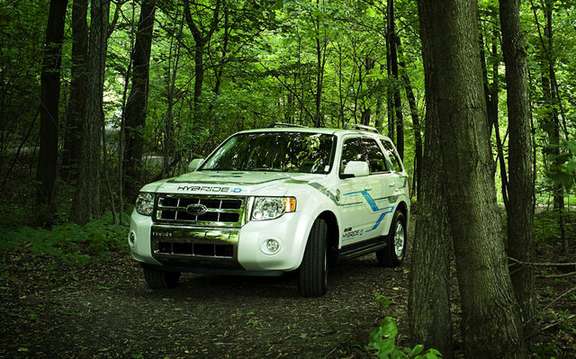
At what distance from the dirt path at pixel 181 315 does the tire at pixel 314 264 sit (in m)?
0.18

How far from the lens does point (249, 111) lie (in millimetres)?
18516

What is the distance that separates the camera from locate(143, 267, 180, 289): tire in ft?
24.5

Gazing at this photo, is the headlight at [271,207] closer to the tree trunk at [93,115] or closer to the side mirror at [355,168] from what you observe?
the side mirror at [355,168]

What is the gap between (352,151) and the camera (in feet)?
28.1

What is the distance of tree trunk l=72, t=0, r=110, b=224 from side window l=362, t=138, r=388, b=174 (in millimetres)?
5155

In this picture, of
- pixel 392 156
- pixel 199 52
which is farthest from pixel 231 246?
pixel 199 52

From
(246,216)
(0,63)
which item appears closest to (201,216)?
(246,216)

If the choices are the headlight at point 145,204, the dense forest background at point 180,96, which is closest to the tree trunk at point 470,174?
the dense forest background at point 180,96

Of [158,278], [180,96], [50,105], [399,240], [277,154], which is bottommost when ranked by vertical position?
[158,278]

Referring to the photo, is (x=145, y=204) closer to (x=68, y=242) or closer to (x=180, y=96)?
(x=68, y=242)

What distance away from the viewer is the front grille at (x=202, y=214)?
6656 millimetres

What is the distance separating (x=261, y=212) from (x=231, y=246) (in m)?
0.48

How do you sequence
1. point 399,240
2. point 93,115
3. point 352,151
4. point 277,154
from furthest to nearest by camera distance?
point 93,115 < point 399,240 < point 352,151 < point 277,154

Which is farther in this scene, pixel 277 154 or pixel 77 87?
pixel 77 87
